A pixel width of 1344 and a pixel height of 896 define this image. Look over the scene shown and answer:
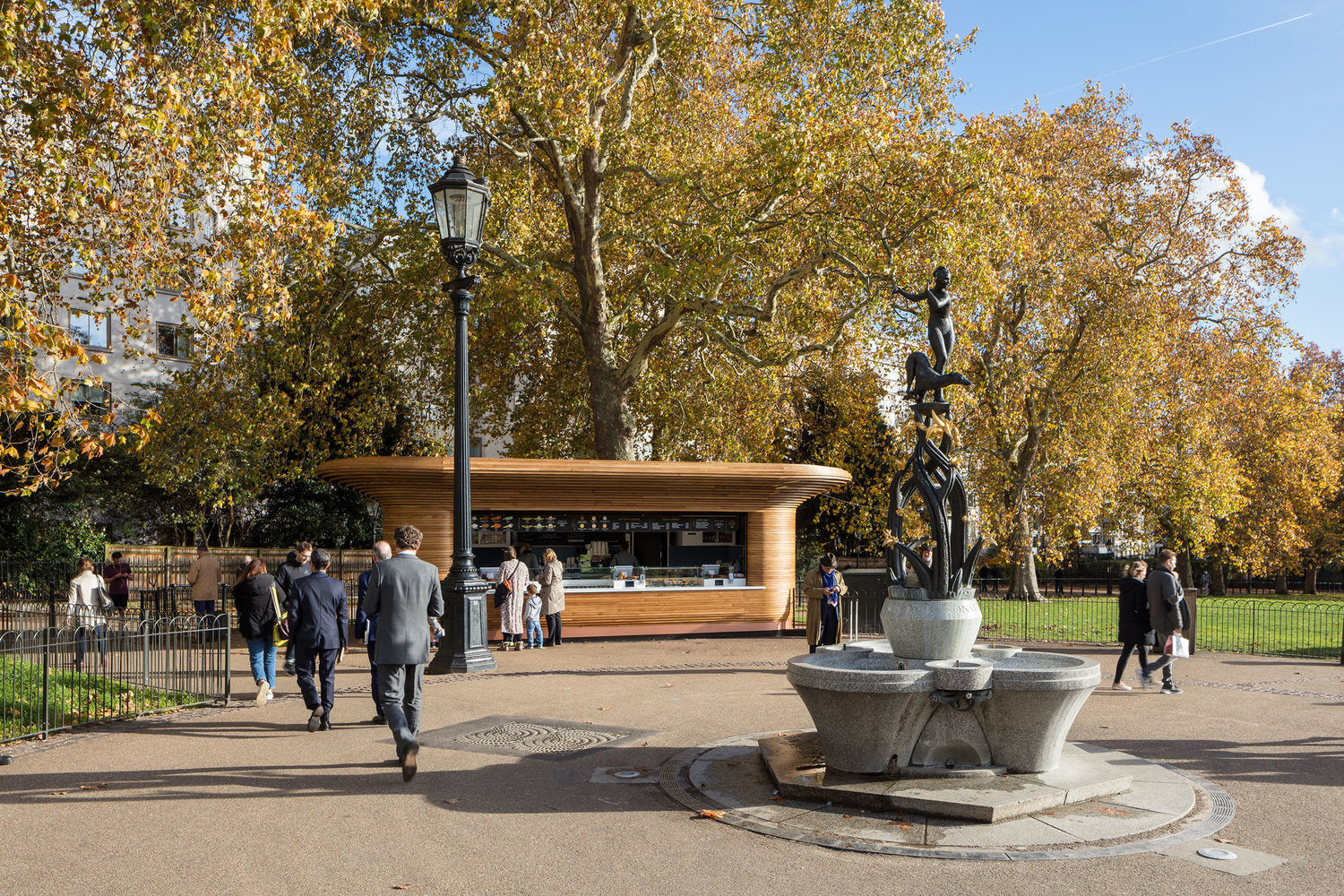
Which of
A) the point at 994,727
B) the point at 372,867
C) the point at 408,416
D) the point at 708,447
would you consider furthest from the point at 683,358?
the point at 372,867

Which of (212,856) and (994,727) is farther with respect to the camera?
(994,727)

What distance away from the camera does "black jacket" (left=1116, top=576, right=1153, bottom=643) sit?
38.9 feet

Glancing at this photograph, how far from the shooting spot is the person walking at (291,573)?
32.1 ft

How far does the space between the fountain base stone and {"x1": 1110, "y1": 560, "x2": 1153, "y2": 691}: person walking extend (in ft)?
16.3

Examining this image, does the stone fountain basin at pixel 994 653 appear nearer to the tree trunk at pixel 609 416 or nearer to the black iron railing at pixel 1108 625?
the black iron railing at pixel 1108 625

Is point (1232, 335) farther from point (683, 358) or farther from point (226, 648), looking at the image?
point (226, 648)

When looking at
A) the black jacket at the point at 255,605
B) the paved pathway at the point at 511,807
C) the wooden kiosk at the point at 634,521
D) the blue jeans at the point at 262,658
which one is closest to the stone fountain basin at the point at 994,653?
the paved pathway at the point at 511,807

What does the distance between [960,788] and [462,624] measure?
729 cm

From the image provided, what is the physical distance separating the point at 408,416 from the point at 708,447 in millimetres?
9949

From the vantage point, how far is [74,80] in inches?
385

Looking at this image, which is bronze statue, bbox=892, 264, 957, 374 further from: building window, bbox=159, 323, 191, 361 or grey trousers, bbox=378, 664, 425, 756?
building window, bbox=159, 323, 191, 361

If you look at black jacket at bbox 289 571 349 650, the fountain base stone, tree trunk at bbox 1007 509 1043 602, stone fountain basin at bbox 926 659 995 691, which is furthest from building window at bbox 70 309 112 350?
stone fountain basin at bbox 926 659 995 691

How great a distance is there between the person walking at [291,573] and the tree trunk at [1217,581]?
37538 mm

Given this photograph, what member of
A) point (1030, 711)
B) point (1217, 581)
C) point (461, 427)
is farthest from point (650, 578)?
point (1217, 581)
